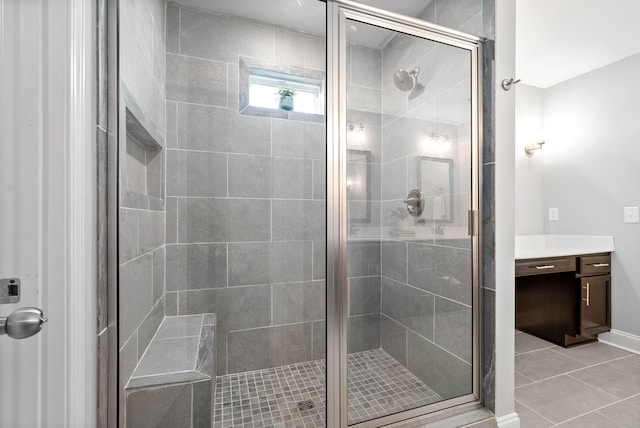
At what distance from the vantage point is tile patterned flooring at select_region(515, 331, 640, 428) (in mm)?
1604

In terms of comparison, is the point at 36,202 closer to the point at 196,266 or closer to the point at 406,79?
the point at 196,266

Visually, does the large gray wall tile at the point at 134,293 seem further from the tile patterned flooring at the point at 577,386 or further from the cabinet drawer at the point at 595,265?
the cabinet drawer at the point at 595,265

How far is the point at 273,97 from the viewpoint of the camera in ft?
6.24

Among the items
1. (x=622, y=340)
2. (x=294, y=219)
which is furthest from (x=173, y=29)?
(x=622, y=340)

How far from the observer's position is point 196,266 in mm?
1748

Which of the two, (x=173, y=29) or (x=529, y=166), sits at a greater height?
(x=173, y=29)

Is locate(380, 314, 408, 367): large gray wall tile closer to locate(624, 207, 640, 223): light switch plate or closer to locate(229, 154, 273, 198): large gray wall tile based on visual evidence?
locate(229, 154, 273, 198): large gray wall tile

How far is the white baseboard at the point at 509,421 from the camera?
4.83ft

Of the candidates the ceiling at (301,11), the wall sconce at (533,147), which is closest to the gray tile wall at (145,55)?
the ceiling at (301,11)

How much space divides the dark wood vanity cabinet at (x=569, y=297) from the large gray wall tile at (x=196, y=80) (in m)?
2.53

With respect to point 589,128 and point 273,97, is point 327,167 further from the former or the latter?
point 589,128

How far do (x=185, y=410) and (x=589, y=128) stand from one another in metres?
3.90

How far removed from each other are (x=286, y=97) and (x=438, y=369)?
1.86 m

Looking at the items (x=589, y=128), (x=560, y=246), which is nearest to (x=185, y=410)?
(x=560, y=246)
